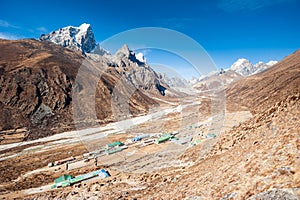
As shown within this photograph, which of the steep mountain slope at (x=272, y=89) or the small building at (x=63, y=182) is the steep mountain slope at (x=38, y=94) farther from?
the steep mountain slope at (x=272, y=89)

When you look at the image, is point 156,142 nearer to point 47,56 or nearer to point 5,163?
point 5,163

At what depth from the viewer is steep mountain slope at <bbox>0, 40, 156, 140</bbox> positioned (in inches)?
2997

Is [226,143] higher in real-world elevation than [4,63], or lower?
lower

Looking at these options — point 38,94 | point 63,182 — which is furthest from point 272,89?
point 38,94

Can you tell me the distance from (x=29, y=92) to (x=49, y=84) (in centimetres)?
1037

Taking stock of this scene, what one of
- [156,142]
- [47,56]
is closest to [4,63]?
[47,56]

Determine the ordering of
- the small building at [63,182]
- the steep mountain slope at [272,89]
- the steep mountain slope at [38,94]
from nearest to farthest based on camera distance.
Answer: the small building at [63,182] → the steep mountain slope at [272,89] → the steep mountain slope at [38,94]

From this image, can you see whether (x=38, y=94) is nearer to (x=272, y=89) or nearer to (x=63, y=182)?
(x=63, y=182)

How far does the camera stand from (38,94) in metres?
90.2

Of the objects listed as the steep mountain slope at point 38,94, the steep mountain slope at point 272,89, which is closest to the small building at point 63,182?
the steep mountain slope at point 272,89

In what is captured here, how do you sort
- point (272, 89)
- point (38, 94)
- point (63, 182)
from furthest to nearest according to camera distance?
point (272, 89), point (38, 94), point (63, 182)

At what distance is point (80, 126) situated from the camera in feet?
263

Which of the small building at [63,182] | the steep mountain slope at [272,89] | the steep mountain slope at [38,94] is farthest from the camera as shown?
the steep mountain slope at [38,94]

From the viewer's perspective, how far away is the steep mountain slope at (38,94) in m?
76.1
